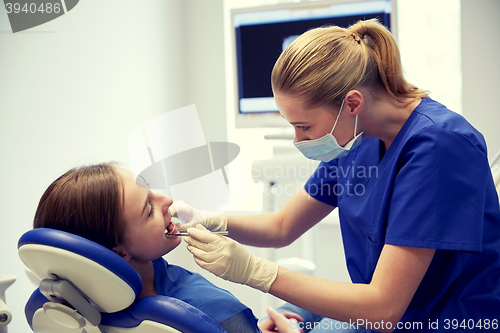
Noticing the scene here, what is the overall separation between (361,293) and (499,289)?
15.5 inches

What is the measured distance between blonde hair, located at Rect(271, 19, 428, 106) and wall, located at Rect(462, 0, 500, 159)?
1.39 metres

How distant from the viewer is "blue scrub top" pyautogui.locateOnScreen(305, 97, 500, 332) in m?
0.92

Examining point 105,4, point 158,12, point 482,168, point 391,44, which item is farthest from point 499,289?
point 158,12

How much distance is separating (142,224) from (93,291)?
8.9 inches

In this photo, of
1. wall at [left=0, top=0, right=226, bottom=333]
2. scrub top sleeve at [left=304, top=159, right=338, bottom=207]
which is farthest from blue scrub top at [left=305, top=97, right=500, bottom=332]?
wall at [left=0, top=0, right=226, bottom=333]

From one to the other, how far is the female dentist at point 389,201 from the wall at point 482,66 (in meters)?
1.32

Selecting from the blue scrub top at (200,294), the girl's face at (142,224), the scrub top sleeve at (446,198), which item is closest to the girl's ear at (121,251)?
the girl's face at (142,224)

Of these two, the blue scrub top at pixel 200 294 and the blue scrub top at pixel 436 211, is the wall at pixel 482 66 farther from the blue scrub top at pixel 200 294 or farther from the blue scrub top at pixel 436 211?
the blue scrub top at pixel 200 294

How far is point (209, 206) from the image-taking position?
144cm

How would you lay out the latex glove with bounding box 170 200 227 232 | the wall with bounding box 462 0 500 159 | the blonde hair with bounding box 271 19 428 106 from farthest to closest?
the wall with bounding box 462 0 500 159, the latex glove with bounding box 170 200 227 232, the blonde hair with bounding box 271 19 428 106

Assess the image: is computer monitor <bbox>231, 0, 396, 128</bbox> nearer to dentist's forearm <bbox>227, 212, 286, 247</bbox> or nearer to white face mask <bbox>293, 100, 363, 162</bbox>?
dentist's forearm <bbox>227, 212, 286, 247</bbox>

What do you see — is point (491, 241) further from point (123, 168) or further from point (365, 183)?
point (123, 168)

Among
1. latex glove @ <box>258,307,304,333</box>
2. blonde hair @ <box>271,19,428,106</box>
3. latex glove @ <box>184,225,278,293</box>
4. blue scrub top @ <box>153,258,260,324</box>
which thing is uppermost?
blonde hair @ <box>271,19,428,106</box>

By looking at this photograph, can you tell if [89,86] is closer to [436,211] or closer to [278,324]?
[278,324]
